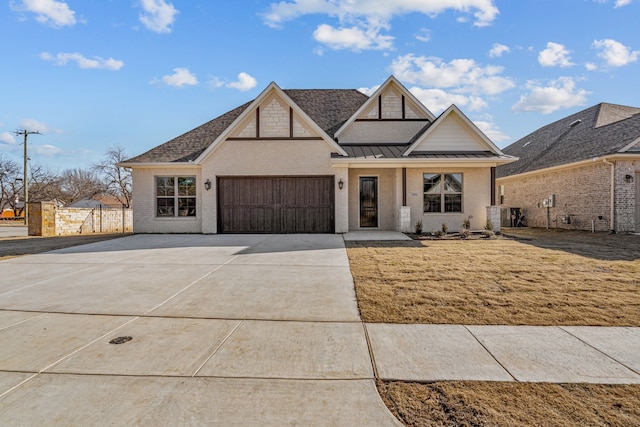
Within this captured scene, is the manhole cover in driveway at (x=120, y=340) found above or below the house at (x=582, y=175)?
below

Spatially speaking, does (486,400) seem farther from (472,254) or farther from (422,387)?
(472,254)

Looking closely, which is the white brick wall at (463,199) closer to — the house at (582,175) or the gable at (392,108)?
the gable at (392,108)

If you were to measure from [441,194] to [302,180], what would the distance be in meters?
6.01

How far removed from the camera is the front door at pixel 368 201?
1535 cm

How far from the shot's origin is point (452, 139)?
48.7 ft

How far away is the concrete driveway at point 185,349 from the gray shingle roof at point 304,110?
879cm

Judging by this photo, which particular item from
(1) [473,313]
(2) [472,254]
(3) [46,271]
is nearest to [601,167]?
(2) [472,254]

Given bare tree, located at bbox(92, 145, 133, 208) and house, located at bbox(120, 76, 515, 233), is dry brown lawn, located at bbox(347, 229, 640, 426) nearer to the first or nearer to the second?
house, located at bbox(120, 76, 515, 233)

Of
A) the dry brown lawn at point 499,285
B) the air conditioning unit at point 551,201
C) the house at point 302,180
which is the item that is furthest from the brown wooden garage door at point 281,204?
the air conditioning unit at point 551,201

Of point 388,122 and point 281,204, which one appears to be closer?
point 281,204

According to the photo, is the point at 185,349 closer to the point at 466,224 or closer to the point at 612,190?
the point at 466,224

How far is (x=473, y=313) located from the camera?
4.82 metres

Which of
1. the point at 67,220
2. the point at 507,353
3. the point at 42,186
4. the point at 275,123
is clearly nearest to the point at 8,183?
the point at 42,186

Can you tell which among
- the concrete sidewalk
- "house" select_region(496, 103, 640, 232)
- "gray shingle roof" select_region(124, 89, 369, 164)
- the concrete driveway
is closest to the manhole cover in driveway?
the concrete driveway
